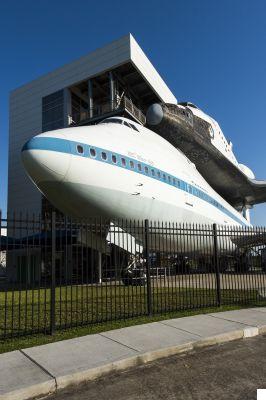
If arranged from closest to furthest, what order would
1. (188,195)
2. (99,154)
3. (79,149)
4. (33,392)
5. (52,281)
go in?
1. (33,392)
2. (52,281)
3. (79,149)
4. (99,154)
5. (188,195)

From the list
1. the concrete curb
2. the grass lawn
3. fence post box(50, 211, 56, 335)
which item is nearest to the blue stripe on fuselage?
the grass lawn

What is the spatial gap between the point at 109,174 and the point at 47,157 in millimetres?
2684

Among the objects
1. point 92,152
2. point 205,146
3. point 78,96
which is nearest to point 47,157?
point 92,152

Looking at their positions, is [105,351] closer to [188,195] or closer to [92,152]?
[92,152]

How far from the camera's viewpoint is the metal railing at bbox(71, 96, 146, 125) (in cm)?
3641

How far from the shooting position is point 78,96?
42688mm

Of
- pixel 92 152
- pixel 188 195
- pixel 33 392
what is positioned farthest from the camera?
pixel 188 195

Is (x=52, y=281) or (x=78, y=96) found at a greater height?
(x=78, y=96)

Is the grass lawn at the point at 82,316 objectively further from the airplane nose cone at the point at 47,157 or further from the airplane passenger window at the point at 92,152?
the airplane passenger window at the point at 92,152

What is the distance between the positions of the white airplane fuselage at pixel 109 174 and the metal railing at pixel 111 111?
16.4 meters

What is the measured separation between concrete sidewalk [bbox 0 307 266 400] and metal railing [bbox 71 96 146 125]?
95.9ft

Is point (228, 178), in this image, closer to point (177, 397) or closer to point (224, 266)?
point (224, 266)

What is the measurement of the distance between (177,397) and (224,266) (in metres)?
26.3

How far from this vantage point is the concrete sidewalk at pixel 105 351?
5234mm
